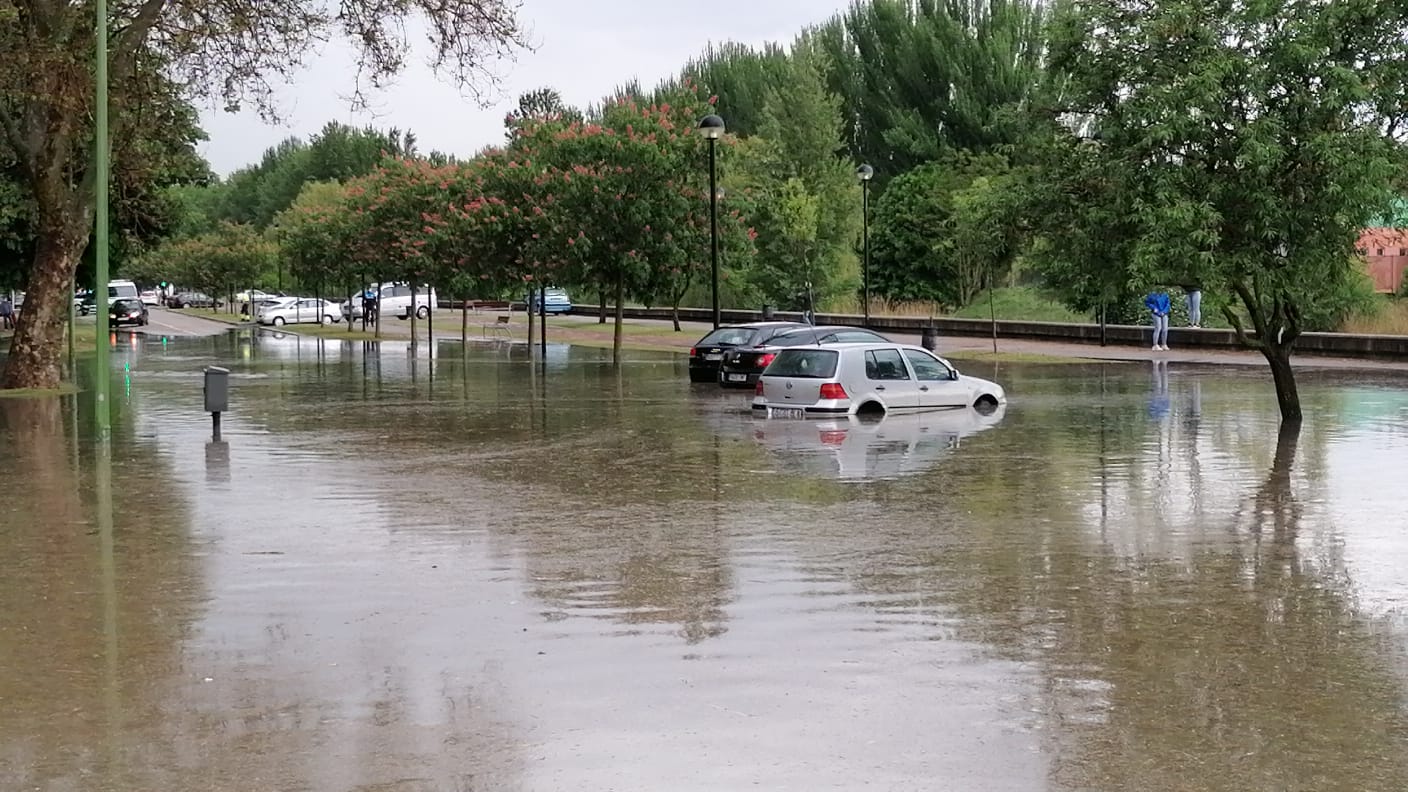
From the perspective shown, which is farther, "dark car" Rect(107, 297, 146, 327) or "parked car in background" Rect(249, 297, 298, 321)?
"parked car in background" Rect(249, 297, 298, 321)

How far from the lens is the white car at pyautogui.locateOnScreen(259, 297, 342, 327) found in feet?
276

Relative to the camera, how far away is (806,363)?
2580 centimetres

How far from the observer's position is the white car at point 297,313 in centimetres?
8419

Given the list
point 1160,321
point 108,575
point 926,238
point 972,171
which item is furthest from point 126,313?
point 108,575

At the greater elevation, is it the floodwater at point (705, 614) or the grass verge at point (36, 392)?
the grass verge at point (36, 392)

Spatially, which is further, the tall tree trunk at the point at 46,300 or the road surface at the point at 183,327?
the road surface at the point at 183,327

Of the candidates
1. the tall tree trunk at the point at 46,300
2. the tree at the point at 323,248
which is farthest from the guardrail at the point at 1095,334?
the tall tree trunk at the point at 46,300

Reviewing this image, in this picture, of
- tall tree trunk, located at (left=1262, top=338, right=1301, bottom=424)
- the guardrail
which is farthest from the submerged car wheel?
the guardrail

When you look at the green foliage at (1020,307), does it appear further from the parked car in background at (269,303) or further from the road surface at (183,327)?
the parked car in background at (269,303)

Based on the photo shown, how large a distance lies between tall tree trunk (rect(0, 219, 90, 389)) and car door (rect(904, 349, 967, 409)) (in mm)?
15423

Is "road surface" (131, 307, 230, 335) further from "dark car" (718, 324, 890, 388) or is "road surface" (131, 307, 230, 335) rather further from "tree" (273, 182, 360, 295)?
"dark car" (718, 324, 890, 388)

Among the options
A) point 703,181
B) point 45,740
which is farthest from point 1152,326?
point 45,740

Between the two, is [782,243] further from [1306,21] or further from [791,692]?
[791,692]

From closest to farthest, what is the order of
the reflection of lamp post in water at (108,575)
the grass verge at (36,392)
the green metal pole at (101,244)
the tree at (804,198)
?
the reflection of lamp post in water at (108,575)
the green metal pole at (101,244)
the grass verge at (36,392)
the tree at (804,198)
